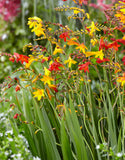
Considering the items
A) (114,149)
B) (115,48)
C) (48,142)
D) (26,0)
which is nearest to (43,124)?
(48,142)

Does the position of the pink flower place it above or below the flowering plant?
above

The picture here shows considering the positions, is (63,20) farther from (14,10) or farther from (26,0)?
(14,10)

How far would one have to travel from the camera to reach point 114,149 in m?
1.30

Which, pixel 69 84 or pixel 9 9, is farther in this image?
pixel 9 9

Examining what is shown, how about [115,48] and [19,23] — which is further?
[19,23]

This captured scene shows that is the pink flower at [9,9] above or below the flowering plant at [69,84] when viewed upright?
above

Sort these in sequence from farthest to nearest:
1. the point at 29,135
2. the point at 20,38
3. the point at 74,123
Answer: the point at 20,38 → the point at 29,135 → the point at 74,123

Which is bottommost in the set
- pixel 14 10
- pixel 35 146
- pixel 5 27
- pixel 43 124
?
pixel 35 146

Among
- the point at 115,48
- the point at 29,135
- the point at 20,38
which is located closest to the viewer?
the point at 115,48

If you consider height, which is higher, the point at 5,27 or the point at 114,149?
the point at 5,27

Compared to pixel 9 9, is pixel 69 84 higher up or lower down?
lower down

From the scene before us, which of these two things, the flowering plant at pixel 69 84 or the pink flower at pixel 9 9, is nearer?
the flowering plant at pixel 69 84

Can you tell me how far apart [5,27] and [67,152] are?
3.50 meters

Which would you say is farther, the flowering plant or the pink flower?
the pink flower
